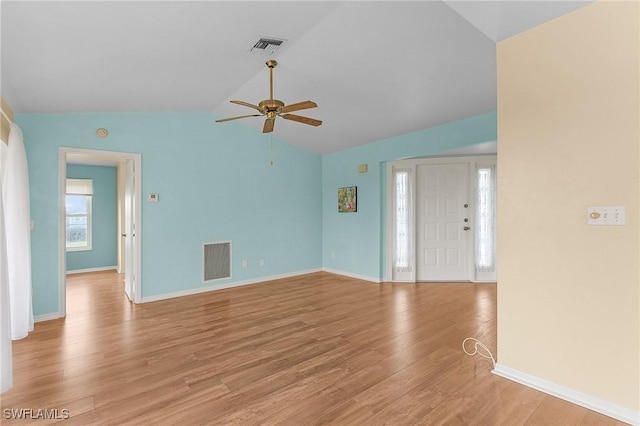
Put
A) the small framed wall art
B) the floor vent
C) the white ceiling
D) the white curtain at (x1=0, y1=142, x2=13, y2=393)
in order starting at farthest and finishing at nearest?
the small framed wall art
the floor vent
the white ceiling
the white curtain at (x1=0, y1=142, x2=13, y2=393)

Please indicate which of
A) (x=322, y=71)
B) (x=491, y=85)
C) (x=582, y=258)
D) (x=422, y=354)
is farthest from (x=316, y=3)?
(x=422, y=354)

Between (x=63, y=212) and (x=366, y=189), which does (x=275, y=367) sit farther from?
(x=366, y=189)

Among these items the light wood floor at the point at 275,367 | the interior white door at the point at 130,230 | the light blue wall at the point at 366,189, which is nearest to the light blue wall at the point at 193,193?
the interior white door at the point at 130,230

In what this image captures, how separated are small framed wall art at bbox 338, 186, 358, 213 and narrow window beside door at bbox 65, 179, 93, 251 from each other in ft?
18.2

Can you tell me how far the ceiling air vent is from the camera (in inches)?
112

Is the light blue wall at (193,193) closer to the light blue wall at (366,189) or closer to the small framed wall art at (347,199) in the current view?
the light blue wall at (366,189)

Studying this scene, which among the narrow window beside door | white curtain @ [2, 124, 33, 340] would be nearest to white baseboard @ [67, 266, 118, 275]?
the narrow window beside door

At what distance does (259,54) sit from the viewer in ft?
10.2

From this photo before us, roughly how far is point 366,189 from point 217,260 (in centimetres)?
286

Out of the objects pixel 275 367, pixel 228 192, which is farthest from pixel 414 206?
pixel 275 367

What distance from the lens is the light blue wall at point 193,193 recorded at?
3.70m

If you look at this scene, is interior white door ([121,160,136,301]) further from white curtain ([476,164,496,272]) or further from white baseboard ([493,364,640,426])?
white curtain ([476,164,496,272])

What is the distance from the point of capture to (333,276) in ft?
19.6

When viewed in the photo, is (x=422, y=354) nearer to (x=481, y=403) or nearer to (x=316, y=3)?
(x=481, y=403)
